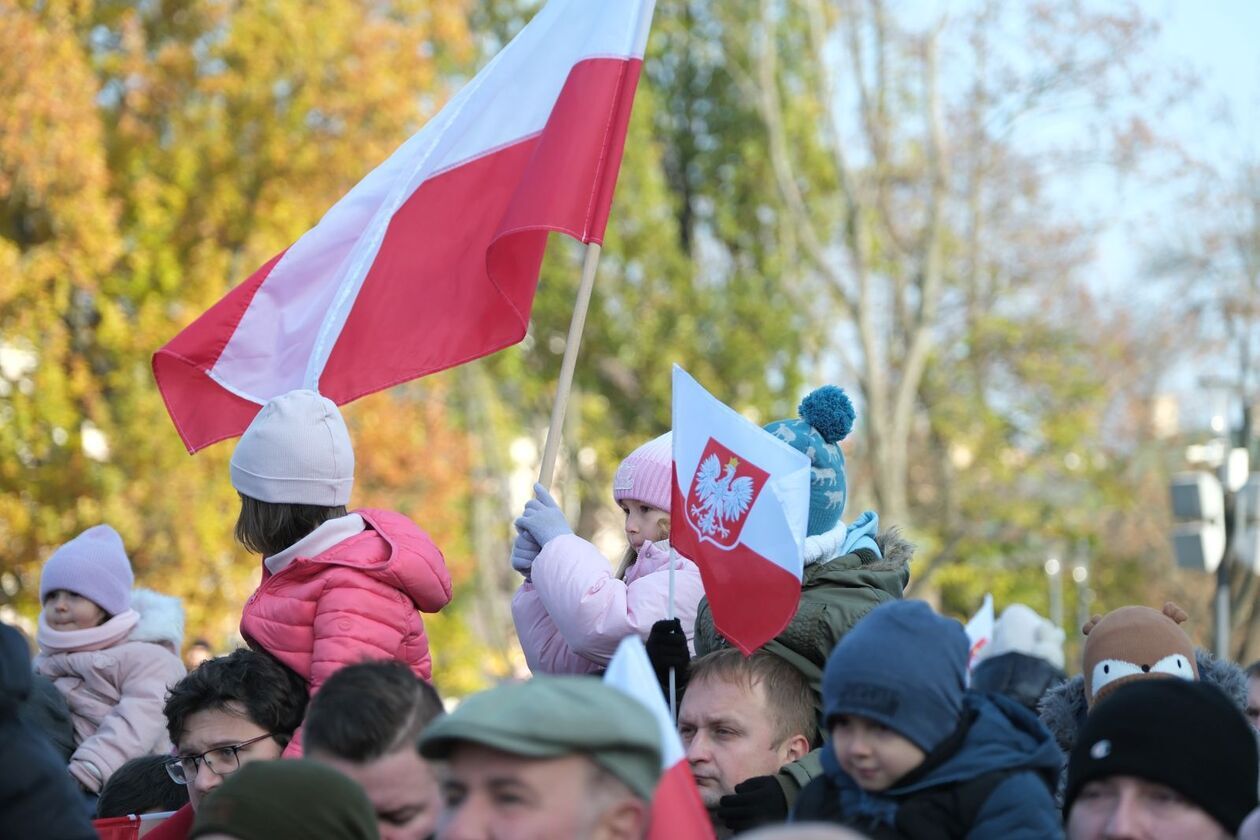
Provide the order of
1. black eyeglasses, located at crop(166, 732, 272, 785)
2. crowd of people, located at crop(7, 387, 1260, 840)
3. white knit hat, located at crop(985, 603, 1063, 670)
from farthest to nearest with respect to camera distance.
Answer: white knit hat, located at crop(985, 603, 1063, 670)
black eyeglasses, located at crop(166, 732, 272, 785)
crowd of people, located at crop(7, 387, 1260, 840)

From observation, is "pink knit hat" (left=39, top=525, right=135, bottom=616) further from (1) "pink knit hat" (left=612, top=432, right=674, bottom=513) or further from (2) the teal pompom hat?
(2) the teal pompom hat

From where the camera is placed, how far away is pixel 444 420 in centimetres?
2772

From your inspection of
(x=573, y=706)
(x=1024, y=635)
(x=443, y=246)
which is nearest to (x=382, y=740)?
(x=573, y=706)

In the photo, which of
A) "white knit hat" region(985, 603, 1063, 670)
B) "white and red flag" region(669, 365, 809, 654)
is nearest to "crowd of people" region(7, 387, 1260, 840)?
"white and red flag" region(669, 365, 809, 654)

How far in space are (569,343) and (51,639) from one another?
2547mm

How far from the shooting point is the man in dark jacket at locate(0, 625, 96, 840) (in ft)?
11.2

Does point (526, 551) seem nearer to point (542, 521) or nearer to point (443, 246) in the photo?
point (542, 521)

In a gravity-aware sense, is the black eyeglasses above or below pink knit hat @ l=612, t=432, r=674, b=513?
below

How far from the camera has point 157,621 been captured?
706 centimetres

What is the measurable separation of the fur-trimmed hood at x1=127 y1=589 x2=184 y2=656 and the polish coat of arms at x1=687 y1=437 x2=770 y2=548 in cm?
290

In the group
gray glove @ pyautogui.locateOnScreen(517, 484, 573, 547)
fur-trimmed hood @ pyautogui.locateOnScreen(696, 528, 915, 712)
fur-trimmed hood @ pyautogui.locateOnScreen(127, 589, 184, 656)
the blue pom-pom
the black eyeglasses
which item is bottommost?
fur-trimmed hood @ pyautogui.locateOnScreen(127, 589, 184, 656)

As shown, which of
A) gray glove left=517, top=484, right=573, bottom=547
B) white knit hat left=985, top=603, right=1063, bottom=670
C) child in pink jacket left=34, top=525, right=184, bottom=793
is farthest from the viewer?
white knit hat left=985, top=603, right=1063, bottom=670

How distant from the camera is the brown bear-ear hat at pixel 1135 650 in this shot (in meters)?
4.95

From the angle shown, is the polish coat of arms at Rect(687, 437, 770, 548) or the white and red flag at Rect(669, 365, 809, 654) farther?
the polish coat of arms at Rect(687, 437, 770, 548)
